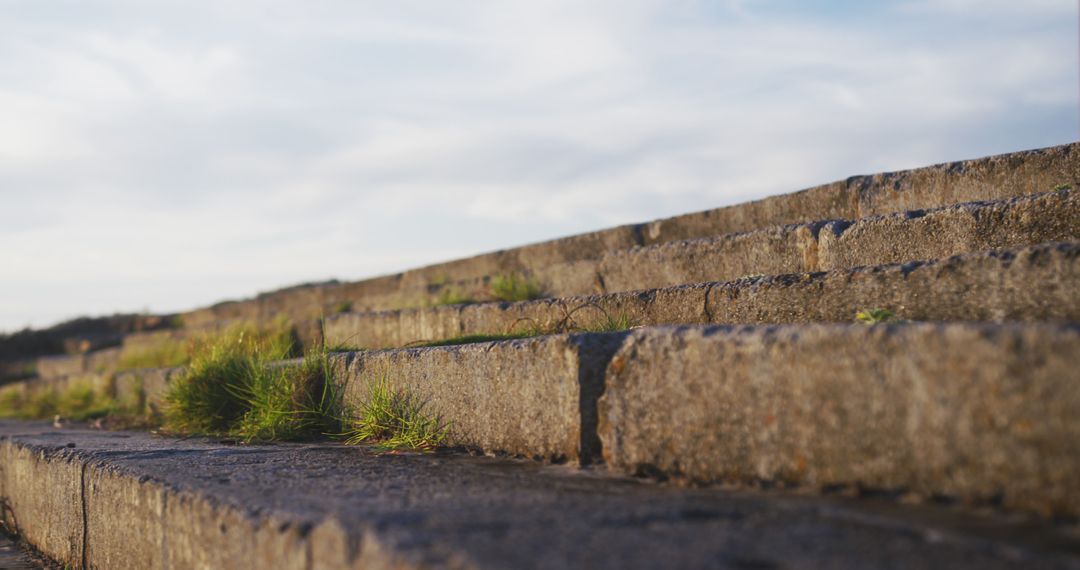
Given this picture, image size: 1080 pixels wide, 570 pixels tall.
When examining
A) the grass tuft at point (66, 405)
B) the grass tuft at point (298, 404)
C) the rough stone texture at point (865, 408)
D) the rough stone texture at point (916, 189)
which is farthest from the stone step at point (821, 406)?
the grass tuft at point (66, 405)

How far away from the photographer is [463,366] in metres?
2.69

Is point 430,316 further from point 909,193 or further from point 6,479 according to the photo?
point 909,193

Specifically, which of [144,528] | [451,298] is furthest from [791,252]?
[451,298]

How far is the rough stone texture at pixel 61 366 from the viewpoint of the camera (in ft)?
35.4

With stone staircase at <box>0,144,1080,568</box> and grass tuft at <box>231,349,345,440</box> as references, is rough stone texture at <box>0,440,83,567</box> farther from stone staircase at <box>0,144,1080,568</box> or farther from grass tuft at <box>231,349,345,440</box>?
grass tuft at <box>231,349,345,440</box>

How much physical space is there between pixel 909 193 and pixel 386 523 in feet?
10.7

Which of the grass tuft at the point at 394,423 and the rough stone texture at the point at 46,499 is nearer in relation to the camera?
the grass tuft at the point at 394,423

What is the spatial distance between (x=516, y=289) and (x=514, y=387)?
9.49 feet

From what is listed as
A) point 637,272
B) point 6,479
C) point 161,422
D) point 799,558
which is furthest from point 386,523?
point 161,422

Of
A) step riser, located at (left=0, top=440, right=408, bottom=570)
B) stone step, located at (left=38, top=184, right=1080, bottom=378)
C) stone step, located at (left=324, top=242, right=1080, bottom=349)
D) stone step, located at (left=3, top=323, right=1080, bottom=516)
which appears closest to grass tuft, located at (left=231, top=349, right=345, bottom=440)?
step riser, located at (left=0, top=440, right=408, bottom=570)

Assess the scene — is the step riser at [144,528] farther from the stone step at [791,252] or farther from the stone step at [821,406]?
the stone step at [791,252]

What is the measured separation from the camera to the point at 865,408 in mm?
1573

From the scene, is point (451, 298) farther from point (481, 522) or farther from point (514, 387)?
point (481, 522)

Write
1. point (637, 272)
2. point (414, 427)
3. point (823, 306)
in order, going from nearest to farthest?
point (823, 306) → point (414, 427) → point (637, 272)
